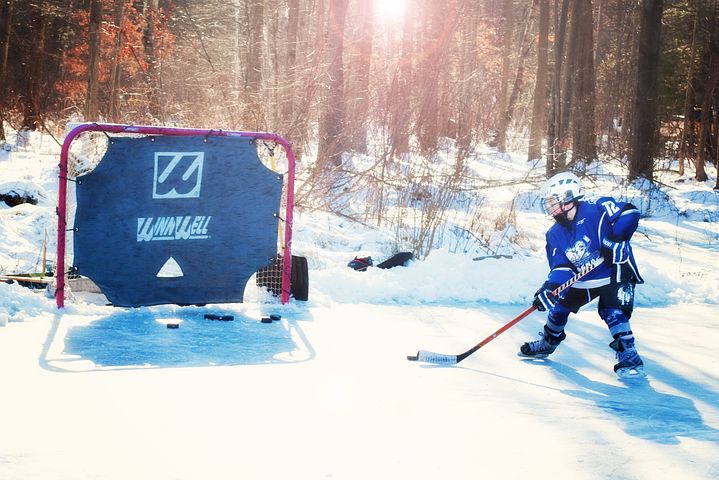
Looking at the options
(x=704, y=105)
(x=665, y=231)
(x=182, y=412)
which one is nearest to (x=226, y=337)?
(x=182, y=412)

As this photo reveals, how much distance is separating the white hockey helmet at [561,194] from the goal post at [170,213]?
2.18m

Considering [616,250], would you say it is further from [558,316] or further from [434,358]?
[434,358]

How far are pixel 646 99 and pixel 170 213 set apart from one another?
1221 centimetres

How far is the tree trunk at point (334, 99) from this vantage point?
11.5 meters

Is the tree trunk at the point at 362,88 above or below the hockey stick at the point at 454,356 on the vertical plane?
above

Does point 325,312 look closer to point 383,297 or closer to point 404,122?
point 383,297

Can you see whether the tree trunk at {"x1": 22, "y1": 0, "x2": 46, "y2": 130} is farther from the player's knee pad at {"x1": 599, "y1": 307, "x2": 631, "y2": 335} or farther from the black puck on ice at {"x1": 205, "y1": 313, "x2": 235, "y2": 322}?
the player's knee pad at {"x1": 599, "y1": 307, "x2": 631, "y2": 335}

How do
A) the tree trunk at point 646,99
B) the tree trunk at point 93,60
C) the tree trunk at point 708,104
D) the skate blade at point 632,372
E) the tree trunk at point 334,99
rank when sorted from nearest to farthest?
the skate blade at point 632,372
the tree trunk at point 334,99
the tree trunk at point 93,60
the tree trunk at point 646,99
the tree trunk at point 708,104

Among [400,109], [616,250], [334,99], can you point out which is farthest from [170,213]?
[334,99]

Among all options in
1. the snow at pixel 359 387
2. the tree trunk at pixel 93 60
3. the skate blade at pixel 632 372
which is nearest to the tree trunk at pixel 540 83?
the tree trunk at pixel 93 60

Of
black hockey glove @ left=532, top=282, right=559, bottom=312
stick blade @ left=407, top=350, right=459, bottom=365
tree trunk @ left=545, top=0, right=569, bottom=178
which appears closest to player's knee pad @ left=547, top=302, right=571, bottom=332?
black hockey glove @ left=532, top=282, right=559, bottom=312

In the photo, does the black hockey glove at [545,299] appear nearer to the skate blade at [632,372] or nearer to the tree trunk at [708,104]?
the skate blade at [632,372]

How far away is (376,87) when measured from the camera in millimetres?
12383

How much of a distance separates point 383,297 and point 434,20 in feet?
57.4
